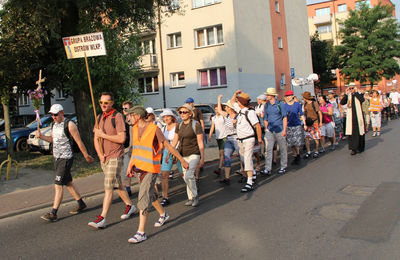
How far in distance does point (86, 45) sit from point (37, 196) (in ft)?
10.7

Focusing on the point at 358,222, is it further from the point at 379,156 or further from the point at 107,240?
the point at 379,156

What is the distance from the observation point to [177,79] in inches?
1097

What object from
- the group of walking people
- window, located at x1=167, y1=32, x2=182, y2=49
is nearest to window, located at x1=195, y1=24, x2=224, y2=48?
window, located at x1=167, y1=32, x2=182, y2=49

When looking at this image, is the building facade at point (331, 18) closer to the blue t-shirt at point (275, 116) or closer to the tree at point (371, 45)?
the tree at point (371, 45)

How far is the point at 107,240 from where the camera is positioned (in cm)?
469

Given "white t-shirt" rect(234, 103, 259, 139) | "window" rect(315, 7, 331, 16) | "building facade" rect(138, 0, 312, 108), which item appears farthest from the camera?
"window" rect(315, 7, 331, 16)

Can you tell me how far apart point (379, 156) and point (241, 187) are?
4585 mm

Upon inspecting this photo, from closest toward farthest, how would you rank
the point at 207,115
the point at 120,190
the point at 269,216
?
the point at 269,216
the point at 120,190
the point at 207,115

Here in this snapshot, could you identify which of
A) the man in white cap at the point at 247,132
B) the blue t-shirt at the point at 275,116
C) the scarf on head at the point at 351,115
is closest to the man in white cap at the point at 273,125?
the blue t-shirt at the point at 275,116

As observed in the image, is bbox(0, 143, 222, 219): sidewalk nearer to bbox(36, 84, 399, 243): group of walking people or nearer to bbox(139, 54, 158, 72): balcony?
bbox(36, 84, 399, 243): group of walking people

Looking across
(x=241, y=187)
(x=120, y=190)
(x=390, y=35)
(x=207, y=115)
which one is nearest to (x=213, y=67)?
(x=207, y=115)

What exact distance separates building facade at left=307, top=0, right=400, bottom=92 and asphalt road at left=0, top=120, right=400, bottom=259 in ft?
150

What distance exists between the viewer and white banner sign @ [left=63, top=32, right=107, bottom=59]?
664 cm

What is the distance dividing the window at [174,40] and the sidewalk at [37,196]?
19929 mm
